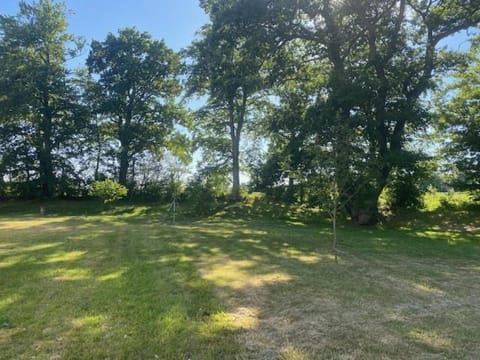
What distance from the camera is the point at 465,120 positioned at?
1877 cm

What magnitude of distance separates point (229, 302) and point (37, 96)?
2783 cm

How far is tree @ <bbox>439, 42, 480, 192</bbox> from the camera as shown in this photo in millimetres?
18266

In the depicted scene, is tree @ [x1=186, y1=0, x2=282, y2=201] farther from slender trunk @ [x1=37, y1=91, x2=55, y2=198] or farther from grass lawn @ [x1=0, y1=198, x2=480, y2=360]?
slender trunk @ [x1=37, y1=91, x2=55, y2=198]

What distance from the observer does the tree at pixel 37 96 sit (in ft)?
83.7

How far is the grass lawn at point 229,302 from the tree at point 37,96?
65.0 ft

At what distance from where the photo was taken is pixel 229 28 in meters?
17.4

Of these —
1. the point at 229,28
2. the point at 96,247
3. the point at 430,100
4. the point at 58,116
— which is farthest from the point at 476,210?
the point at 58,116

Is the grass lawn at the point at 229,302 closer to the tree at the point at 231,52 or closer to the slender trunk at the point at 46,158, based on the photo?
the tree at the point at 231,52

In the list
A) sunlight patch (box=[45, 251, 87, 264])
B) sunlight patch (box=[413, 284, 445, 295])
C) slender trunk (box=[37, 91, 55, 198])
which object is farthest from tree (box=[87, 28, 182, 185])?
sunlight patch (box=[413, 284, 445, 295])

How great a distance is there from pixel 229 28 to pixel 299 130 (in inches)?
243

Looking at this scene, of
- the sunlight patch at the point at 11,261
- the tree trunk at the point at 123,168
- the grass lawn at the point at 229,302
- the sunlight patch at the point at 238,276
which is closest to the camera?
the grass lawn at the point at 229,302

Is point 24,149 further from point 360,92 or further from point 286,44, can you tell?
point 360,92

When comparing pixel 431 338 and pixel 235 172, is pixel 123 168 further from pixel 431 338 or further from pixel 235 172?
pixel 431 338

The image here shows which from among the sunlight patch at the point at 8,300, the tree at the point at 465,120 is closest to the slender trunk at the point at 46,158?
the sunlight patch at the point at 8,300
